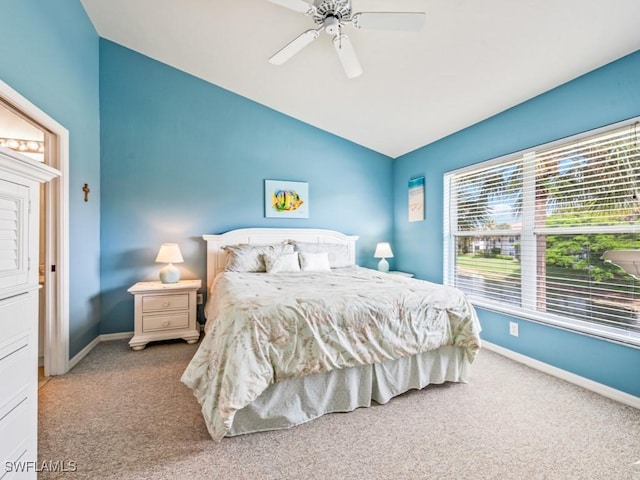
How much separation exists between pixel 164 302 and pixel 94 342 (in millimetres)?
847

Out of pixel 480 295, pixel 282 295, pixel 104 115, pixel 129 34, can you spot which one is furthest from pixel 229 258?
pixel 480 295

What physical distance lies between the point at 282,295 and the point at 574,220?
242cm

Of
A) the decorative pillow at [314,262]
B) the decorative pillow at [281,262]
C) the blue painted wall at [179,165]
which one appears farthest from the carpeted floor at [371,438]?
the decorative pillow at [314,262]

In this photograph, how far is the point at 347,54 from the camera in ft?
7.25

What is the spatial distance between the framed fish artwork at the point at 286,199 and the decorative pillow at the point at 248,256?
26.3 inches

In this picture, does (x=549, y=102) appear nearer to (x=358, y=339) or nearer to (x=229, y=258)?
(x=358, y=339)

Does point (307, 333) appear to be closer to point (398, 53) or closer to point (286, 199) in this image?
point (398, 53)

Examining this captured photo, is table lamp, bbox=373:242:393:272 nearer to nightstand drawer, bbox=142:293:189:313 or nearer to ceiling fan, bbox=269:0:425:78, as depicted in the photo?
nightstand drawer, bbox=142:293:189:313

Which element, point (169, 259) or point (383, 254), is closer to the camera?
point (169, 259)

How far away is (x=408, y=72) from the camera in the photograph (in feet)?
8.99

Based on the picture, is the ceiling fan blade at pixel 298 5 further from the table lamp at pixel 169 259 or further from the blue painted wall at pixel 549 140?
the table lamp at pixel 169 259

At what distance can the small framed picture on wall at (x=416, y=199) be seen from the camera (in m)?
4.05

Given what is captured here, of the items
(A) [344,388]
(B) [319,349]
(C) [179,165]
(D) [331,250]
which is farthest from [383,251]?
(C) [179,165]

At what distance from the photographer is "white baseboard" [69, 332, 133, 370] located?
2.61 meters
